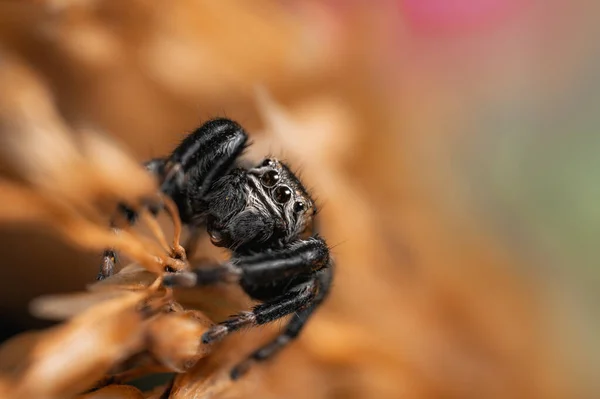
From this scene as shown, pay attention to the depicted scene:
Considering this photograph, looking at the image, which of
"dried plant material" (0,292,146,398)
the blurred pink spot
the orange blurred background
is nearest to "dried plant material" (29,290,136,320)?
"dried plant material" (0,292,146,398)

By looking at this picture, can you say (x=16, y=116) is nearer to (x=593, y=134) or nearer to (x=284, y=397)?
(x=284, y=397)

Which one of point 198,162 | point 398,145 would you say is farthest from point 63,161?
point 398,145

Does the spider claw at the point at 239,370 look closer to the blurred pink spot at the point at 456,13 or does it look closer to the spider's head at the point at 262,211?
the spider's head at the point at 262,211

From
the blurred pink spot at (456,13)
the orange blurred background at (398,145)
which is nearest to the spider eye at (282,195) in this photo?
the orange blurred background at (398,145)

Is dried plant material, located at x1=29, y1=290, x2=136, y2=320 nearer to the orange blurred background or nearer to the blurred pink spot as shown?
the orange blurred background

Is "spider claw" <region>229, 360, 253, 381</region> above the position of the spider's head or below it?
below

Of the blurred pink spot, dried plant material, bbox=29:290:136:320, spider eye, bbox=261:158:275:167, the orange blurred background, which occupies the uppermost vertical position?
the blurred pink spot
